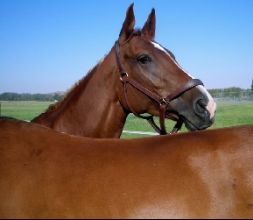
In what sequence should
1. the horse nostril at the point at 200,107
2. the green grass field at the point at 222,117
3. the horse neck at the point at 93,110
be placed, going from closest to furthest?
the horse nostril at the point at 200,107
the horse neck at the point at 93,110
the green grass field at the point at 222,117

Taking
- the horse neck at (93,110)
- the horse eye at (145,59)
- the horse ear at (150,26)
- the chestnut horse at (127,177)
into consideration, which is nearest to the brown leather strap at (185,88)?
the horse eye at (145,59)

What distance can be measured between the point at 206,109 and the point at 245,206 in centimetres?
174

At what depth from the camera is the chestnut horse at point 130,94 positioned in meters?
3.72

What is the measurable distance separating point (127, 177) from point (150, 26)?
2.71 metres

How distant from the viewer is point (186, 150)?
218 cm

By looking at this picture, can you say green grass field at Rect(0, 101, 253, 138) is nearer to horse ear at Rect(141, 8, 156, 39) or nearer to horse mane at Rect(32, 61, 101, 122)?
horse ear at Rect(141, 8, 156, 39)

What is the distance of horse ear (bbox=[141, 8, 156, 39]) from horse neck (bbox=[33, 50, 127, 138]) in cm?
49

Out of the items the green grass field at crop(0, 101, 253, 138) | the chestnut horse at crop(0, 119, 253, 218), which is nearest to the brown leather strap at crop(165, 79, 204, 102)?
the chestnut horse at crop(0, 119, 253, 218)

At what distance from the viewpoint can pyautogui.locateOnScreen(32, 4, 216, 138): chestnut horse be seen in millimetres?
3719

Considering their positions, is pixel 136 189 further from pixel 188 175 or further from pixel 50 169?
pixel 50 169

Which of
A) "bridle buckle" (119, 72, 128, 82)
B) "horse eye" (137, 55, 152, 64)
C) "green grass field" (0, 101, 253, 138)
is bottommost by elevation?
"green grass field" (0, 101, 253, 138)

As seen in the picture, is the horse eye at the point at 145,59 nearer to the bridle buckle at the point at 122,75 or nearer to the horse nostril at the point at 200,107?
the bridle buckle at the point at 122,75

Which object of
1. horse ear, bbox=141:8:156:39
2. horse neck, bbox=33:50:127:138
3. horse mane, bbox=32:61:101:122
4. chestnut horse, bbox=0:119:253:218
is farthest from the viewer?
horse ear, bbox=141:8:156:39

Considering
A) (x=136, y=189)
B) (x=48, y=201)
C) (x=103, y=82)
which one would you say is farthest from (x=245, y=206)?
(x=103, y=82)
